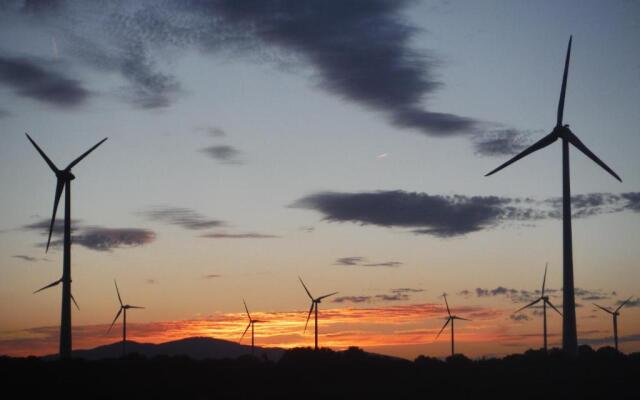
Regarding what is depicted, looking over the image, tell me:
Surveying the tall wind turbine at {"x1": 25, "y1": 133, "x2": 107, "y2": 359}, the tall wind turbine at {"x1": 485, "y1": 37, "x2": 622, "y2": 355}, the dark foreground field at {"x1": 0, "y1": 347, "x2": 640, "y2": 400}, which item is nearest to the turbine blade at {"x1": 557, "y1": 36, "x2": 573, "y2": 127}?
the tall wind turbine at {"x1": 485, "y1": 37, "x2": 622, "y2": 355}

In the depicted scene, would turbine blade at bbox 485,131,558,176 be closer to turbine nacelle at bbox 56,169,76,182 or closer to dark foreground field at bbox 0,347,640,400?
dark foreground field at bbox 0,347,640,400

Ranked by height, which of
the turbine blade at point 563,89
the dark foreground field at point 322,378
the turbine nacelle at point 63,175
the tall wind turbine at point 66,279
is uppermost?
the turbine blade at point 563,89

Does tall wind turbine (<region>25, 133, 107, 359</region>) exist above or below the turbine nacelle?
below

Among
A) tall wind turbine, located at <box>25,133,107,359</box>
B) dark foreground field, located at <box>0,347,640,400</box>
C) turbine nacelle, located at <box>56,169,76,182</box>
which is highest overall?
turbine nacelle, located at <box>56,169,76,182</box>

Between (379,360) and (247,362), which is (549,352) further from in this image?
(247,362)

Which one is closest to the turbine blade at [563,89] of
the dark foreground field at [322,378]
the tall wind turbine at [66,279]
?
the dark foreground field at [322,378]

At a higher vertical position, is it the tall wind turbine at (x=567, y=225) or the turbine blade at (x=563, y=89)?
the turbine blade at (x=563, y=89)

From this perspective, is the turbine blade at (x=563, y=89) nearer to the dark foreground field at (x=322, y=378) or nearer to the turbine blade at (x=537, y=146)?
the turbine blade at (x=537, y=146)

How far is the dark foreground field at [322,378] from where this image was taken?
130m

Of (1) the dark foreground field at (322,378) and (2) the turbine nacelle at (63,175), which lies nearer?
(1) the dark foreground field at (322,378)

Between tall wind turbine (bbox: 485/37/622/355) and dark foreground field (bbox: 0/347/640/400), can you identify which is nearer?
tall wind turbine (bbox: 485/37/622/355)

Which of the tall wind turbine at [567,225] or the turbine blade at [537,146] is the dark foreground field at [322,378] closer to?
the tall wind turbine at [567,225]

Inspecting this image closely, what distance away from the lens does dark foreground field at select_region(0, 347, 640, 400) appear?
130 m

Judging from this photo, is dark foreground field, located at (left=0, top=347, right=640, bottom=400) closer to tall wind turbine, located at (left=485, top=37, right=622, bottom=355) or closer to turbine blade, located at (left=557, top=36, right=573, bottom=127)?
tall wind turbine, located at (left=485, top=37, right=622, bottom=355)
